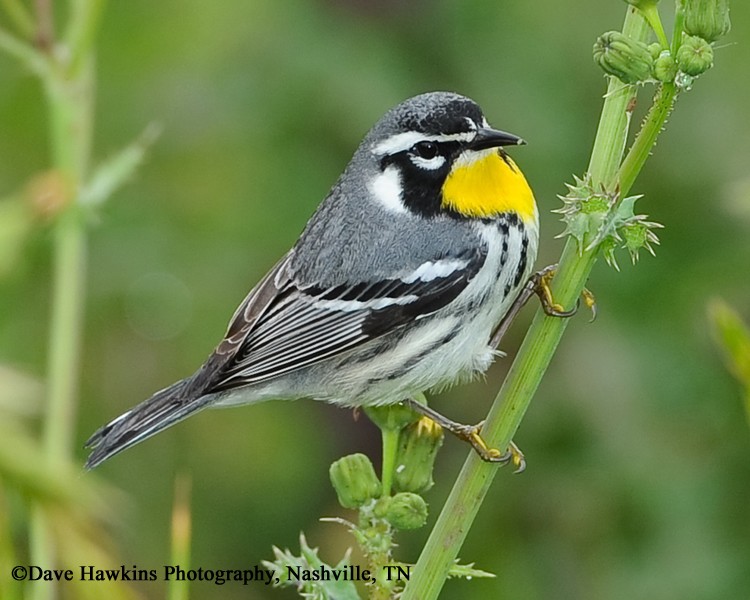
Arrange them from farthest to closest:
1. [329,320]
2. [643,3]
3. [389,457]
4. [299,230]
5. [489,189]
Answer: [299,230] < [329,320] < [489,189] < [389,457] < [643,3]

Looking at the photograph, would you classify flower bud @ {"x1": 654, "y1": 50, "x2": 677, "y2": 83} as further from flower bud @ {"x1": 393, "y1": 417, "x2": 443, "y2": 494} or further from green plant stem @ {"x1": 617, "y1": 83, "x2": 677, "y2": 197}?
flower bud @ {"x1": 393, "y1": 417, "x2": 443, "y2": 494}

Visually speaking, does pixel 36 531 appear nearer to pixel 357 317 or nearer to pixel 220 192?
pixel 357 317

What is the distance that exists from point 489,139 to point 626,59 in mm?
1245

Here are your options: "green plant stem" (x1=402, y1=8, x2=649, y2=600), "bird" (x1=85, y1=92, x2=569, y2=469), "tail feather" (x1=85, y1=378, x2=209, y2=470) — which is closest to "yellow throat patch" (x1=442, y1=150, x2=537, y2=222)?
"bird" (x1=85, y1=92, x2=569, y2=469)

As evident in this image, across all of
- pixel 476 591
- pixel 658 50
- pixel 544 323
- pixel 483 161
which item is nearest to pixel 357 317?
pixel 483 161

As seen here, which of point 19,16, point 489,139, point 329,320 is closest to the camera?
point 19,16

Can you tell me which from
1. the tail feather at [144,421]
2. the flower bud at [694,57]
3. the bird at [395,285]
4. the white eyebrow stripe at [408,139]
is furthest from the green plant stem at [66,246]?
the flower bud at [694,57]

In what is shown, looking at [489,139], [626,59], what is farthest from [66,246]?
[626,59]

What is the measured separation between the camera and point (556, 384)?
4.17 metres

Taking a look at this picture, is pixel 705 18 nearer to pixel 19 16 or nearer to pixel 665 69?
pixel 665 69

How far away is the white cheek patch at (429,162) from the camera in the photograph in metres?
3.25

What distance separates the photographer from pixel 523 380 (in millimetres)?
1947

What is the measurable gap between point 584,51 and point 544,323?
8.67ft

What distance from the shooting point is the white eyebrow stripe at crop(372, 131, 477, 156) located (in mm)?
3128
